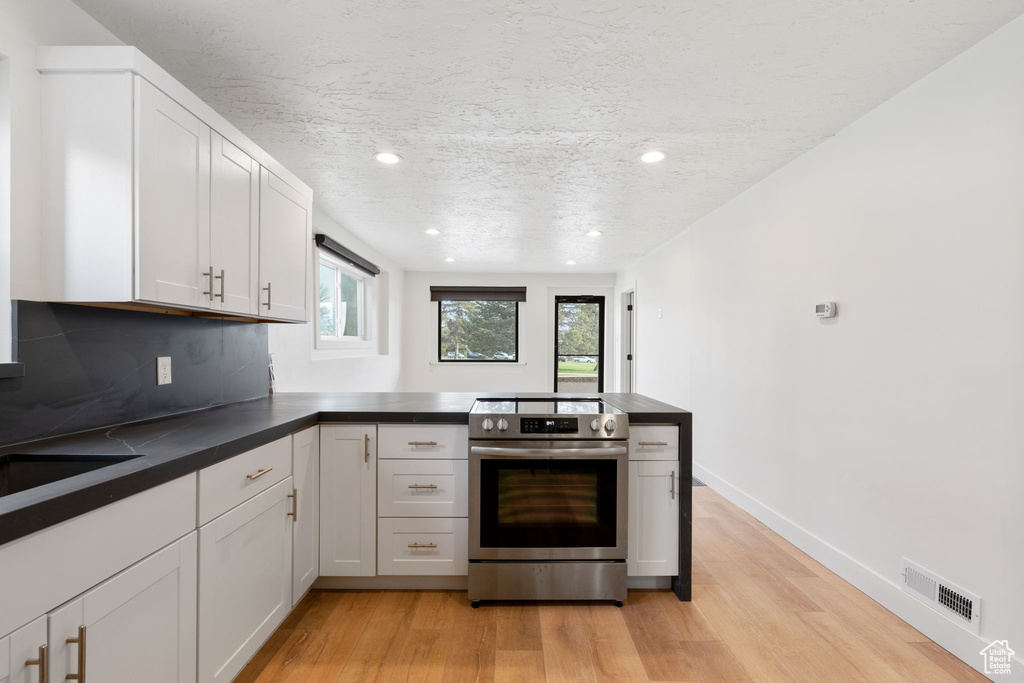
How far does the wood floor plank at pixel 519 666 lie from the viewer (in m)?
1.68

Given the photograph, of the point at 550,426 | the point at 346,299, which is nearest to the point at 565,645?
the point at 550,426

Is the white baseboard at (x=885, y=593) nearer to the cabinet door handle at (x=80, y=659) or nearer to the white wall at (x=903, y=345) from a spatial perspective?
the white wall at (x=903, y=345)

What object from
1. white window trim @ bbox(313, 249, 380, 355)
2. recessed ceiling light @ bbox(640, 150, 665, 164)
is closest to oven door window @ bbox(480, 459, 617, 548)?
recessed ceiling light @ bbox(640, 150, 665, 164)

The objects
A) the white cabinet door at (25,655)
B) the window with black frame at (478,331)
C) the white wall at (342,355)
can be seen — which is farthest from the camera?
the window with black frame at (478,331)

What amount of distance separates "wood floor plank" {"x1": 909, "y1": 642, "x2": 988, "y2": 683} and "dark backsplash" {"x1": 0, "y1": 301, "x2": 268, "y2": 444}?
3136 mm

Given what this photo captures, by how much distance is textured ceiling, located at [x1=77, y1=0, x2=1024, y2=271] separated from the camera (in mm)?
1606

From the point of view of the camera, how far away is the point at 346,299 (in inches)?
203

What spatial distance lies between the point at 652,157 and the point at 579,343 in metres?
4.86

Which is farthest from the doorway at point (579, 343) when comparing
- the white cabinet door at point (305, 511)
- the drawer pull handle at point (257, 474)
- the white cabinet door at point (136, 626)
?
the white cabinet door at point (136, 626)

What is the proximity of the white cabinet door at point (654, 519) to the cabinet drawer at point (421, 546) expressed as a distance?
79cm

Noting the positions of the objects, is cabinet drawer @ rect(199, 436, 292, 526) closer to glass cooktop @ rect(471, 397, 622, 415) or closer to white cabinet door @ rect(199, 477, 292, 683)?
white cabinet door @ rect(199, 477, 292, 683)

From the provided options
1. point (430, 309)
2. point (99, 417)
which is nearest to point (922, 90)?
point (99, 417)

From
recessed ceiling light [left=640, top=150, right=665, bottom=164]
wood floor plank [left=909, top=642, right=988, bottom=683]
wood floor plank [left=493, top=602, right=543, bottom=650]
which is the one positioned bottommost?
wood floor plank [left=493, top=602, right=543, bottom=650]

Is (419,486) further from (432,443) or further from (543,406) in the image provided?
(543,406)
